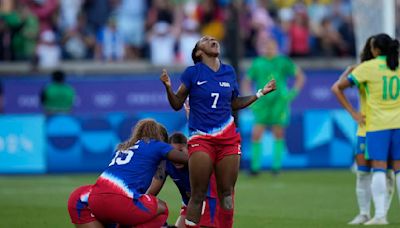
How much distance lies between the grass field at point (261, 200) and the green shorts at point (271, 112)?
1.14 m

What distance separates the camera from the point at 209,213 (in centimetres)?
1151

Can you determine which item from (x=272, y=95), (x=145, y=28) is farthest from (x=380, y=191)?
(x=145, y=28)

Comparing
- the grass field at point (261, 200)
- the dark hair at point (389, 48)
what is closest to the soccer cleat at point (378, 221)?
the grass field at point (261, 200)

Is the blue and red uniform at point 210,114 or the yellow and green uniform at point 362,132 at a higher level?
the blue and red uniform at point 210,114

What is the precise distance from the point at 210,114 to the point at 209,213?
110cm

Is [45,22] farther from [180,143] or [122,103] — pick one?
[180,143]

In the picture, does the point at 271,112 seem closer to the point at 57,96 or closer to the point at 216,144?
the point at 57,96

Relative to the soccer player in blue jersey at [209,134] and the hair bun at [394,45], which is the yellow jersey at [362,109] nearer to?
the hair bun at [394,45]

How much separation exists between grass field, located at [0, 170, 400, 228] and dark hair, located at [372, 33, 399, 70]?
1970 millimetres

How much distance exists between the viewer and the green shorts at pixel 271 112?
22.5 meters

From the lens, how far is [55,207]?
52.1 feet

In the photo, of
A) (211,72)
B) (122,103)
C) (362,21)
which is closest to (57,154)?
(122,103)

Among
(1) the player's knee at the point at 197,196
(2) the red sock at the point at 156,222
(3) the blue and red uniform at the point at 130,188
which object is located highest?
(3) the blue and red uniform at the point at 130,188

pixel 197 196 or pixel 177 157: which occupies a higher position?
pixel 177 157
